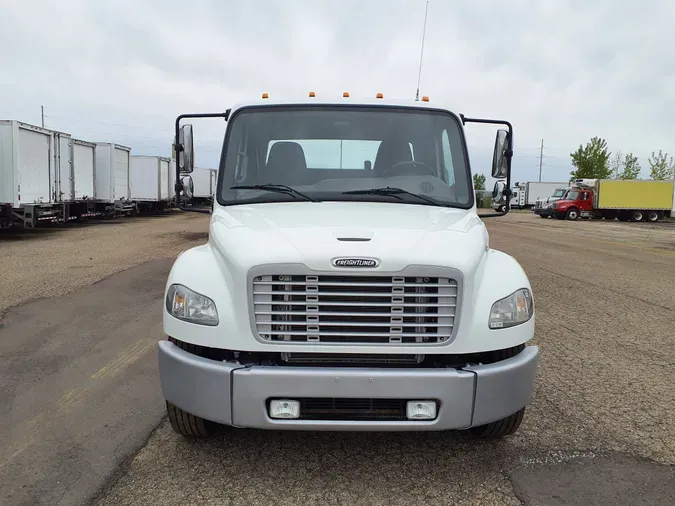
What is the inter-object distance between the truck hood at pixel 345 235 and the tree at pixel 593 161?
217 ft

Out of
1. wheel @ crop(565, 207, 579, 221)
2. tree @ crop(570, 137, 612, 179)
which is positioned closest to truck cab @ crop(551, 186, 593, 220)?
wheel @ crop(565, 207, 579, 221)

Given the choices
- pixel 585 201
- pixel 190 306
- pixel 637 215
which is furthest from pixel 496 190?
pixel 637 215

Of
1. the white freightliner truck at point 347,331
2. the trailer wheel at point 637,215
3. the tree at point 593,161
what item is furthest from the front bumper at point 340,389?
the tree at point 593,161

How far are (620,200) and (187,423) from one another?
4128 centimetres

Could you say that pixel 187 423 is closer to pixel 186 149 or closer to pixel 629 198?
pixel 186 149

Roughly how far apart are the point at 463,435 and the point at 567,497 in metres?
0.82

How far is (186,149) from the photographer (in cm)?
471

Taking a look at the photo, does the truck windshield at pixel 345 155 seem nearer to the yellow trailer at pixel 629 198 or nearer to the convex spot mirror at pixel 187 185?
the convex spot mirror at pixel 187 185

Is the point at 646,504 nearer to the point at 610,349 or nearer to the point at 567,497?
the point at 567,497

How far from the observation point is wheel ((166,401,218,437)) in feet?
10.8

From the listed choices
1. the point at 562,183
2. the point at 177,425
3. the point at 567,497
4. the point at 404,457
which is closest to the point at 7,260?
the point at 177,425

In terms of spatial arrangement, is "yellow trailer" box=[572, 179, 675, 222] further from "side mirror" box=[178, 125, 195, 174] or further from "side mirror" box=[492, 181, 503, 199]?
"side mirror" box=[178, 125, 195, 174]

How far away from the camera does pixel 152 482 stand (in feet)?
9.88

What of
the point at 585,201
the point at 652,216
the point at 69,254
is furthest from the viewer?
the point at 652,216
